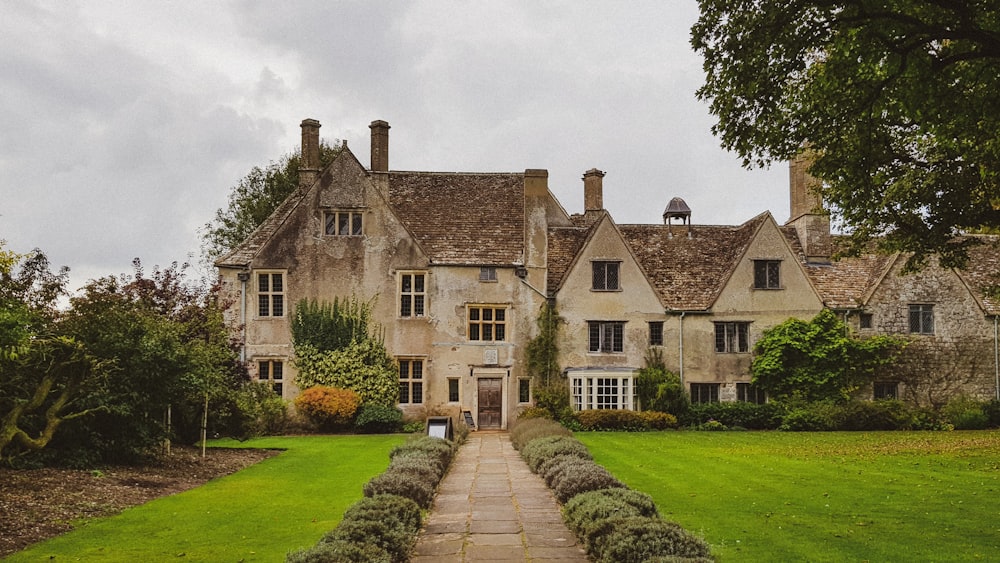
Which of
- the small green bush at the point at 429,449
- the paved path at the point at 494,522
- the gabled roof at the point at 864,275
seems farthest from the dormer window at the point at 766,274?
the paved path at the point at 494,522

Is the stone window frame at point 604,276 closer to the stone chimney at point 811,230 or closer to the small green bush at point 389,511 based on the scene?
the stone chimney at point 811,230

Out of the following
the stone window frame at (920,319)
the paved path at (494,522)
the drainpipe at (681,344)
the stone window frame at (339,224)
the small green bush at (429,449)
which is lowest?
the paved path at (494,522)

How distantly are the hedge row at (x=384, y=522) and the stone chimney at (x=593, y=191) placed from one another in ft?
86.8

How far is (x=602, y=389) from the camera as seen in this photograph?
3494 cm

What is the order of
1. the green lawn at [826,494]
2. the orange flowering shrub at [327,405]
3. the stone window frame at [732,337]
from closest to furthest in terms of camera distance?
the green lawn at [826,494] → the orange flowering shrub at [327,405] → the stone window frame at [732,337]

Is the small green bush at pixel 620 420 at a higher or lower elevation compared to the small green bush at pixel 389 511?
lower

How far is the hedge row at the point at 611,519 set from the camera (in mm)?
8336

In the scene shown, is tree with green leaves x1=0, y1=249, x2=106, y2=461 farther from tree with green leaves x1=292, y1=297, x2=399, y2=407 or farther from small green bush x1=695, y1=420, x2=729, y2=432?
small green bush x1=695, y1=420, x2=729, y2=432

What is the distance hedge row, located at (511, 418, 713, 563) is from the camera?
8336 mm

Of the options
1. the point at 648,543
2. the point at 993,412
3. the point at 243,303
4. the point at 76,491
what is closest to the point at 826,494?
the point at 648,543

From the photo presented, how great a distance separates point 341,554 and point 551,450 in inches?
398

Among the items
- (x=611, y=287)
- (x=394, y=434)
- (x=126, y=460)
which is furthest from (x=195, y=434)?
(x=611, y=287)

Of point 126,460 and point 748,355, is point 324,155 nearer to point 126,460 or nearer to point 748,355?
point 748,355

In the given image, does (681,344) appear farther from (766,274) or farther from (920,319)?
(920,319)
